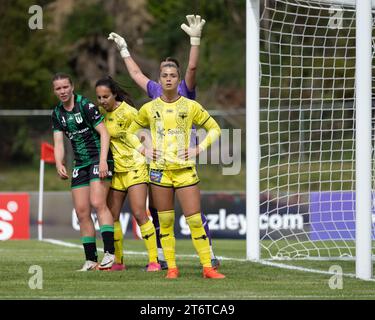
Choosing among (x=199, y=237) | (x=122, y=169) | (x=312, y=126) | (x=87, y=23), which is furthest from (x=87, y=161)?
(x=87, y=23)

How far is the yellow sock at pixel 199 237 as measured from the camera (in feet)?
31.1

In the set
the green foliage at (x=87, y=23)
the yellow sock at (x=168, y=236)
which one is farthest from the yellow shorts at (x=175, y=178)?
the green foliage at (x=87, y=23)

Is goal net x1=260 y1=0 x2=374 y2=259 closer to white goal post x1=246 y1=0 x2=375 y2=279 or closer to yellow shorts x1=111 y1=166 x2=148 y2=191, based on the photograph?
white goal post x1=246 y1=0 x2=375 y2=279

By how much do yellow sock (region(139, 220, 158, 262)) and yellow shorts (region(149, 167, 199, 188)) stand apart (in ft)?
3.31

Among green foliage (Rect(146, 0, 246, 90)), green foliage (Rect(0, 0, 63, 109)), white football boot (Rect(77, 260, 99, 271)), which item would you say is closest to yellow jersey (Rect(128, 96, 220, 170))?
white football boot (Rect(77, 260, 99, 271))

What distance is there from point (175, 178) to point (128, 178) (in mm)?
1054

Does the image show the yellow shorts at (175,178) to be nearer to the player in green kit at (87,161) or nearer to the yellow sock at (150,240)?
the player in green kit at (87,161)

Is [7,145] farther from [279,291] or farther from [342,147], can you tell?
[279,291]

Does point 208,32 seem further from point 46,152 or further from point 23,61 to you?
point 46,152

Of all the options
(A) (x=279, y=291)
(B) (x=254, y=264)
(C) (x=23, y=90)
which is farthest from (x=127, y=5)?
(A) (x=279, y=291)

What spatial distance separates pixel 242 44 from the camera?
3250 cm

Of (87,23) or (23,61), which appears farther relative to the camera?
(87,23)

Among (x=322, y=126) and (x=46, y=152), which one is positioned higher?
(x=322, y=126)

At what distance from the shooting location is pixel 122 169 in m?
10.4
